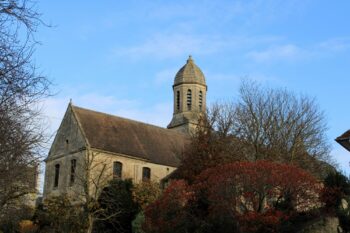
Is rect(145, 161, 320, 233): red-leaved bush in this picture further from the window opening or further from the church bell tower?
the church bell tower

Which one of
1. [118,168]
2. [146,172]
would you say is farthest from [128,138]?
[146,172]

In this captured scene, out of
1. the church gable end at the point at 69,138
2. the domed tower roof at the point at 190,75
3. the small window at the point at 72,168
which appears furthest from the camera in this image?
the domed tower roof at the point at 190,75

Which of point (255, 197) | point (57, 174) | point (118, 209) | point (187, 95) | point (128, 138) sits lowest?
point (118, 209)

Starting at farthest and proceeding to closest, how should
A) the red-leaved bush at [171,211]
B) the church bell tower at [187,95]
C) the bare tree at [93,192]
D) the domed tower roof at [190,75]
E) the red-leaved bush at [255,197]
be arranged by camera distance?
the domed tower roof at [190,75] → the church bell tower at [187,95] → the bare tree at [93,192] → the red-leaved bush at [171,211] → the red-leaved bush at [255,197]

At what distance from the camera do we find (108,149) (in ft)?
124

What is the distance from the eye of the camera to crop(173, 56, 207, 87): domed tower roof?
54.1 metres

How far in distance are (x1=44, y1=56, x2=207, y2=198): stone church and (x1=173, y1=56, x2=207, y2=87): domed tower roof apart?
427 inches

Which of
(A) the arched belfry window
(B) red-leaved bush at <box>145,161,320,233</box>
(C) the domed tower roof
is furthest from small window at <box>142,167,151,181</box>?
(B) red-leaved bush at <box>145,161,320,233</box>

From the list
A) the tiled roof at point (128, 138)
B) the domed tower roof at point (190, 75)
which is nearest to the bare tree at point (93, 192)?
the tiled roof at point (128, 138)

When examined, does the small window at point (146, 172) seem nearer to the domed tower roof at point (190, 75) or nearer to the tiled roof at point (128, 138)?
the tiled roof at point (128, 138)

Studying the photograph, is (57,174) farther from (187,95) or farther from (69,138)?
(187,95)

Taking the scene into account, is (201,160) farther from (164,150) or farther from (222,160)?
(164,150)

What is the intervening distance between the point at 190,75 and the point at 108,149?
19.2 meters

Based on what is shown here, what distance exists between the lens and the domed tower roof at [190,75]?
5407cm
